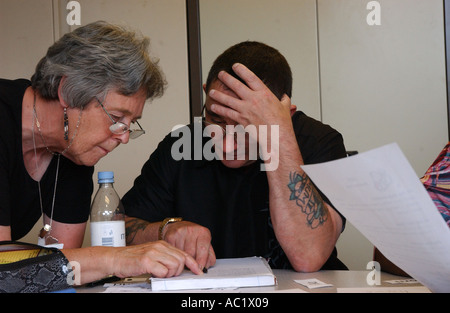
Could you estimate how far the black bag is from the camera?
91 cm

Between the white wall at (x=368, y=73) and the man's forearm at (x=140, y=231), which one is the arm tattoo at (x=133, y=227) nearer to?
the man's forearm at (x=140, y=231)

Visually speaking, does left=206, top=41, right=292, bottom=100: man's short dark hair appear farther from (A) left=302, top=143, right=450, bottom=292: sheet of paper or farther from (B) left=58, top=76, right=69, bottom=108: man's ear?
(A) left=302, top=143, right=450, bottom=292: sheet of paper

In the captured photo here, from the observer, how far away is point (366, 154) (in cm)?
56

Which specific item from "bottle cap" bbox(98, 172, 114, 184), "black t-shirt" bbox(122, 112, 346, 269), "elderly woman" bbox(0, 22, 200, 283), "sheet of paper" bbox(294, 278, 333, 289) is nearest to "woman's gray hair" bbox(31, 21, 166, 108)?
"elderly woman" bbox(0, 22, 200, 283)

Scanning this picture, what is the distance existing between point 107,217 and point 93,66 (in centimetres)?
41

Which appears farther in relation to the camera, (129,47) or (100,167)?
(100,167)

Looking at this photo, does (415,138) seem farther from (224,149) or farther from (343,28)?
(224,149)

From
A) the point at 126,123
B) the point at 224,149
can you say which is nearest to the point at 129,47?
the point at 126,123

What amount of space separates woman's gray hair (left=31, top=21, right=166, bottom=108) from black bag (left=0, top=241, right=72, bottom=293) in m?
0.50

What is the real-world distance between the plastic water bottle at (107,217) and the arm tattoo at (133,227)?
1.6 inches

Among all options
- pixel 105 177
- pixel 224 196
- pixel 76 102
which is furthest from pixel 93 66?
pixel 224 196

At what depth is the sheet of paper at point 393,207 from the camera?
0.56 meters

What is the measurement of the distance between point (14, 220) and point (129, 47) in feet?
2.07

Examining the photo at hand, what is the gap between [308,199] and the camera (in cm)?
129
